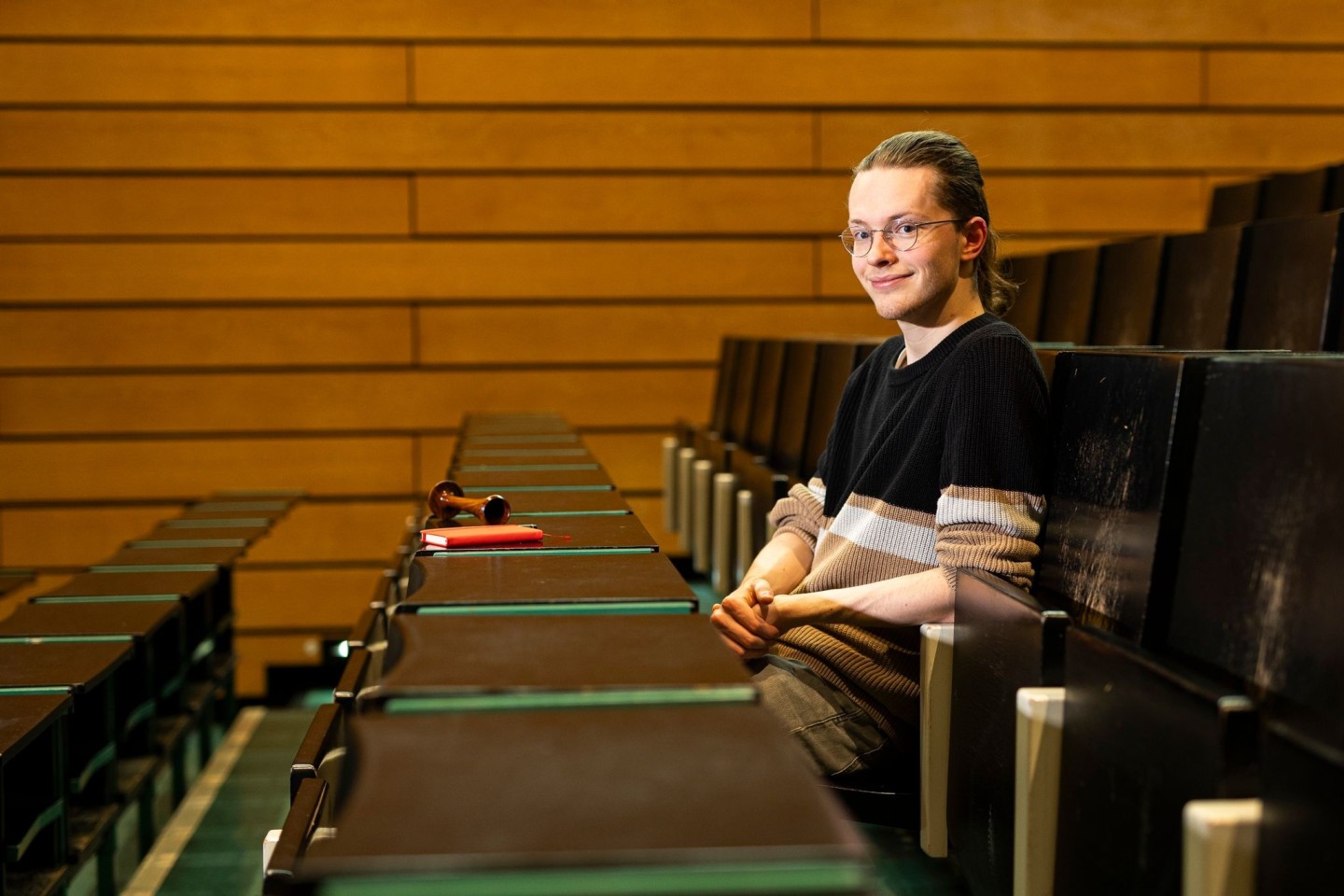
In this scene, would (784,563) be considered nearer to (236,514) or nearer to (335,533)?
(236,514)

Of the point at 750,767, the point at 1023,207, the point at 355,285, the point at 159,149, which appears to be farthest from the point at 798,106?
the point at 750,767

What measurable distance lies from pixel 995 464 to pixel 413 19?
5.74ft

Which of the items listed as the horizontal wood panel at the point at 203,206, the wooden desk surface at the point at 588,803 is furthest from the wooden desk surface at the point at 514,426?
the wooden desk surface at the point at 588,803

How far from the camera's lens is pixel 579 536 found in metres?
0.65

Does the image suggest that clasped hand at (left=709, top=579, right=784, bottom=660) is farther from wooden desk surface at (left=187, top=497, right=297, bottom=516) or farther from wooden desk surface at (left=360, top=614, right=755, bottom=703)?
wooden desk surface at (left=187, top=497, right=297, bottom=516)

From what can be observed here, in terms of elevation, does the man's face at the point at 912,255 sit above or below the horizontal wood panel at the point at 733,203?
below

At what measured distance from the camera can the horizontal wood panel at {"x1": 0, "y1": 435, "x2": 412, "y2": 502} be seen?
219cm

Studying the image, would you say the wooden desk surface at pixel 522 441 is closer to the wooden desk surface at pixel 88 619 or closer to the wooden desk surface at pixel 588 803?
the wooden desk surface at pixel 88 619

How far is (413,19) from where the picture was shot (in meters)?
2.17

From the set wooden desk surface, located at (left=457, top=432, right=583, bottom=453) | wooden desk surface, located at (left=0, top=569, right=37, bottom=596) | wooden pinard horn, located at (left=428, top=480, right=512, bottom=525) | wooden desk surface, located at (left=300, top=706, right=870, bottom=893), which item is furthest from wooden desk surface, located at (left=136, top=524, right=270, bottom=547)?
wooden desk surface, located at (left=300, top=706, right=870, bottom=893)

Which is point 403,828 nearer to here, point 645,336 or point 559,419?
point 559,419

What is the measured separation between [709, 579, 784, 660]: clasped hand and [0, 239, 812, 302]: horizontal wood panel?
1590 millimetres

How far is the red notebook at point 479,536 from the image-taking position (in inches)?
24.5

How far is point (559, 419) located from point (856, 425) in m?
0.93
